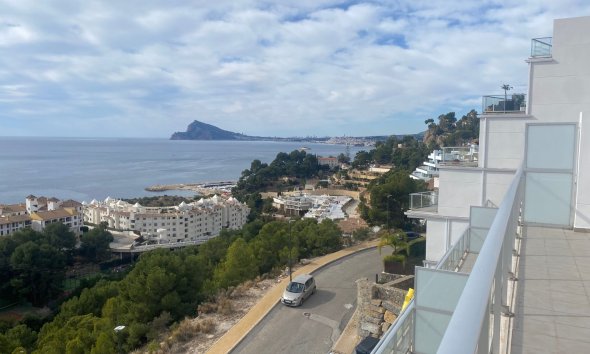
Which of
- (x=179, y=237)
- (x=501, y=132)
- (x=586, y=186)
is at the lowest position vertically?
(x=179, y=237)

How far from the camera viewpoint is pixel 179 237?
49.0 metres

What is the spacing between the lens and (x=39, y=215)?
145ft

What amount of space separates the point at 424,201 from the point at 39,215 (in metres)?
45.4

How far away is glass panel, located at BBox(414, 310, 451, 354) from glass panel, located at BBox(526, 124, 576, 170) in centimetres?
298

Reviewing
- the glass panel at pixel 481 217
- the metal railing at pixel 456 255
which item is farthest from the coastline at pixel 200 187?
the metal railing at pixel 456 255

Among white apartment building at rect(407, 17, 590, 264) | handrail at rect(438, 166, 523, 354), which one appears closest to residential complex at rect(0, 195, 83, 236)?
white apartment building at rect(407, 17, 590, 264)

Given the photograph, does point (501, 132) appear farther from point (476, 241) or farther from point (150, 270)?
point (150, 270)

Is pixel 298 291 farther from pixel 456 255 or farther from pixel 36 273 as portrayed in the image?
pixel 36 273

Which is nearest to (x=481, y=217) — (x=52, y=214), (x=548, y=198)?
(x=548, y=198)

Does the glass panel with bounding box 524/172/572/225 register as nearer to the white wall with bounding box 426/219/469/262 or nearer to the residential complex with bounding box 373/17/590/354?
the residential complex with bounding box 373/17/590/354

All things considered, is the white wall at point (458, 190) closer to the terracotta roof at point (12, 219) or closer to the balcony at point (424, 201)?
the balcony at point (424, 201)

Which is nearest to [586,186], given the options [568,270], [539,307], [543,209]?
[543,209]

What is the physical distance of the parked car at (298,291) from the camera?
11.3 meters

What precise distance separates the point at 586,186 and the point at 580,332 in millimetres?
3126
